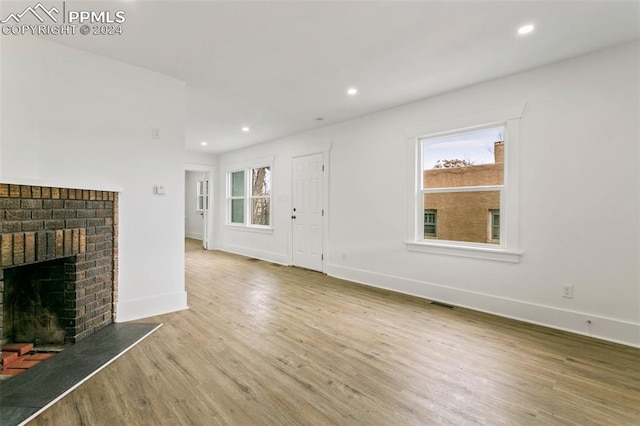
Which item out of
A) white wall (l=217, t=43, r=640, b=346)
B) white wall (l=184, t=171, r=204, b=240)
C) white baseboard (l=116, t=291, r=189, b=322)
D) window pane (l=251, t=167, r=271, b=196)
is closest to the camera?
white wall (l=217, t=43, r=640, b=346)

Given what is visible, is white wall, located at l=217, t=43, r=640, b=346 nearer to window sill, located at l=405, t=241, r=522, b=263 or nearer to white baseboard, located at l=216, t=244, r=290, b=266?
window sill, located at l=405, t=241, r=522, b=263

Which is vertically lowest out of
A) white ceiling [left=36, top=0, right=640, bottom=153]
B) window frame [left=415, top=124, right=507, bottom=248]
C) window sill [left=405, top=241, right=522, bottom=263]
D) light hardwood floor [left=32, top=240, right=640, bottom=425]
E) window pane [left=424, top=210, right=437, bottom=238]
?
light hardwood floor [left=32, top=240, right=640, bottom=425]

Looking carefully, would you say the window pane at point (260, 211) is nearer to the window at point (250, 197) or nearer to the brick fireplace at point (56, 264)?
the window at point (250, 197)

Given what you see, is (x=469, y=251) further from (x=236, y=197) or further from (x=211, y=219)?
(x=211, y=219)

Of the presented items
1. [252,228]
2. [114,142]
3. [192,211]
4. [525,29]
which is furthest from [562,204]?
[192,211]

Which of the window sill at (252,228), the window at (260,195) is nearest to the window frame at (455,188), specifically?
the window sill at (252,228)

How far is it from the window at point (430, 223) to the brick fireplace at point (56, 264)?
11.6ft

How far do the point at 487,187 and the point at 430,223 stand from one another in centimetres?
80

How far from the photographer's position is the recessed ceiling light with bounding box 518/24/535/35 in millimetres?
2205

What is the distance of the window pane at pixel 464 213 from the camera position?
10.8ft

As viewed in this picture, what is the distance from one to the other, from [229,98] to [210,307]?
2.58 m

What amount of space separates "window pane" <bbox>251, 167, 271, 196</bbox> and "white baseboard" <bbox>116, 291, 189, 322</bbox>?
339 cm

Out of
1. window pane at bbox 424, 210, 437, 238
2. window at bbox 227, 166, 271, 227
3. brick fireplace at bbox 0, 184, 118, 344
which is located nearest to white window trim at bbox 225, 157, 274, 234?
window at bbox 227, 166, 271, 227

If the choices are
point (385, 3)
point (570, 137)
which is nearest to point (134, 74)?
point (385, 3)
